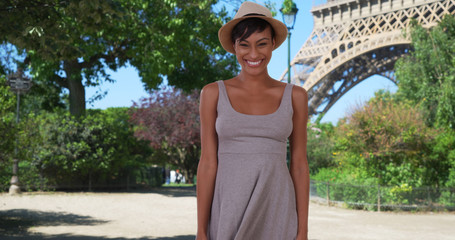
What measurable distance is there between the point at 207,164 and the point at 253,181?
0.83ft

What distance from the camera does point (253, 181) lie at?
90.7 inches

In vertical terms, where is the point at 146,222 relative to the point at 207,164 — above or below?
below

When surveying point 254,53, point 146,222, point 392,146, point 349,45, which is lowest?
point 146,222

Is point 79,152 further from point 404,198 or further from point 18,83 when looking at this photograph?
point 404,198

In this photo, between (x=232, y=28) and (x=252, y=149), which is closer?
(x=252, y=149)

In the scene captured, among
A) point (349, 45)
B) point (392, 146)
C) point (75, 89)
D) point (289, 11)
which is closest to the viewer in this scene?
point (289, 11)

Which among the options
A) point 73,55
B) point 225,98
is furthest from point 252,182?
point 73,55

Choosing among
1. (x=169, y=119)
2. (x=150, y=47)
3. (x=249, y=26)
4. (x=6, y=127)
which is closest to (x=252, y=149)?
(x=249, y=26)

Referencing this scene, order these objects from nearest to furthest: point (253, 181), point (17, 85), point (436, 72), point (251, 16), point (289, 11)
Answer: point (253, 181) → point (251, 16) → point (289, 11) → point (17, 85) → point (436, 72)

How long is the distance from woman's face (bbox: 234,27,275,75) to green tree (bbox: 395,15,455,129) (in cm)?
1826

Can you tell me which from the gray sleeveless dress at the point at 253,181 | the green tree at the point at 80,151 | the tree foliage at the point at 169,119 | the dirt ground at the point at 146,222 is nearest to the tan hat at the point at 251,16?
the gray sleeveless dress at the point at 253,181

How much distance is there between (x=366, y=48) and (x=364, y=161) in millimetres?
23131

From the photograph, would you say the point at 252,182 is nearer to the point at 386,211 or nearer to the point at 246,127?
the point at 246,127

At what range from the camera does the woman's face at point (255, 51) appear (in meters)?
2.44
